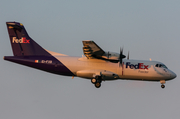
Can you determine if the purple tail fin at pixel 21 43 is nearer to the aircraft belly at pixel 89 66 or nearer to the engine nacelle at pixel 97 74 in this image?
the aircraft belly at pixel 89 66

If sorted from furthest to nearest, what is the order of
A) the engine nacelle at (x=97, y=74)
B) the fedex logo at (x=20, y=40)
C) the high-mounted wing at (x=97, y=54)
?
the fedex logo at (x=20, y=40) < the engine nacelle at (x=97, y=74) < the high-mounted wing at (x=97, y=54)

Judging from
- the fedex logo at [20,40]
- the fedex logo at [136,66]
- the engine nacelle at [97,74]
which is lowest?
the engine nacelle at [97,74]

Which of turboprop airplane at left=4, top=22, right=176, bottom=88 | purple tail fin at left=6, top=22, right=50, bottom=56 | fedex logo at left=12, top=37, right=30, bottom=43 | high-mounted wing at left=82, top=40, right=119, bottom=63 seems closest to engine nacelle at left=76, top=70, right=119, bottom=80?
turboprop airplane at left=4, top=22, right=176, bottom=88

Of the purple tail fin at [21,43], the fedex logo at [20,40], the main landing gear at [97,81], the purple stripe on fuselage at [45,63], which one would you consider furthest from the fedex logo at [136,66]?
the fedex logo at [20,40]

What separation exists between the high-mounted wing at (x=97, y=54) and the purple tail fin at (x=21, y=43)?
4880mm

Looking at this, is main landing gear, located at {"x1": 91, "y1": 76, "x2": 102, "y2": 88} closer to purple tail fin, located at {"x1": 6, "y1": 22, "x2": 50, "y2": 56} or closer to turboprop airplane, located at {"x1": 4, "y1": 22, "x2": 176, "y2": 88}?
turboprop airplane, located at {"x1": 4, "y1": 22, "x2": 176, "y2": 88}

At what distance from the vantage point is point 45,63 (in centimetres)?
2323

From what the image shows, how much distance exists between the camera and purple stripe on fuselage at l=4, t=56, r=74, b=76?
23.1 m

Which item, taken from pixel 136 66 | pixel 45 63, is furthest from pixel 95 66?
pixel 45 63

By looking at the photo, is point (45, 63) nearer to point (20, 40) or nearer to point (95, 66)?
point (20, 40)

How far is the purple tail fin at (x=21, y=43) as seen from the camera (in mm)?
23984

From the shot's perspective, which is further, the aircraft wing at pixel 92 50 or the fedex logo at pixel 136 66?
the fedex logo at pixel 136 66

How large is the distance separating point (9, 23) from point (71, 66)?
8250mm

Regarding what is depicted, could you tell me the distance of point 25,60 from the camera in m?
23.3
